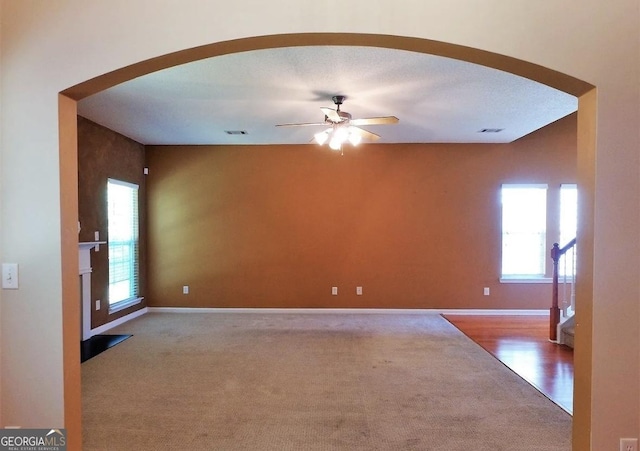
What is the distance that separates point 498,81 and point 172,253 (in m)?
5.19

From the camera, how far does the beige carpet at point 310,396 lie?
7.93 ft

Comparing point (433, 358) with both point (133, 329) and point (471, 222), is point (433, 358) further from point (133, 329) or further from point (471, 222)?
point (133, 329)

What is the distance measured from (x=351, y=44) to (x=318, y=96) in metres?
1.87

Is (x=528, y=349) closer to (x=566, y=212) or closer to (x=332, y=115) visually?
(x=566, y=212)

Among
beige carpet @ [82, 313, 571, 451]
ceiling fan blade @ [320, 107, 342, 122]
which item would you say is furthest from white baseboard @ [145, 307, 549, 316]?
ceiling fan blade @ [320, 107, 342, 122]

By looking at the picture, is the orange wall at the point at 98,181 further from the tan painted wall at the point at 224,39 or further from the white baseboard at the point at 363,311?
the tan painted wall at the point at 224,39

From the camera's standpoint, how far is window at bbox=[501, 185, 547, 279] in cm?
582

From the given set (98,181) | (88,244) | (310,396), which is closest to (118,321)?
(88,244)

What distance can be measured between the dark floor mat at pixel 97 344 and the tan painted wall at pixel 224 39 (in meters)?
2.44

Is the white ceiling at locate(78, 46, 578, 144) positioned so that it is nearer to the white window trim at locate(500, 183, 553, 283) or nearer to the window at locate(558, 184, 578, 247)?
the white window trim at locate(500, 183, 553, 283)

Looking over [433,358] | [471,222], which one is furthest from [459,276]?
[433,358]

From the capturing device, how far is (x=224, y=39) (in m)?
1.66

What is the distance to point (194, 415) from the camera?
106 inches

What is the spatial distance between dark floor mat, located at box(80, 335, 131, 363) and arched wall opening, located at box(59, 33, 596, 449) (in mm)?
2485
